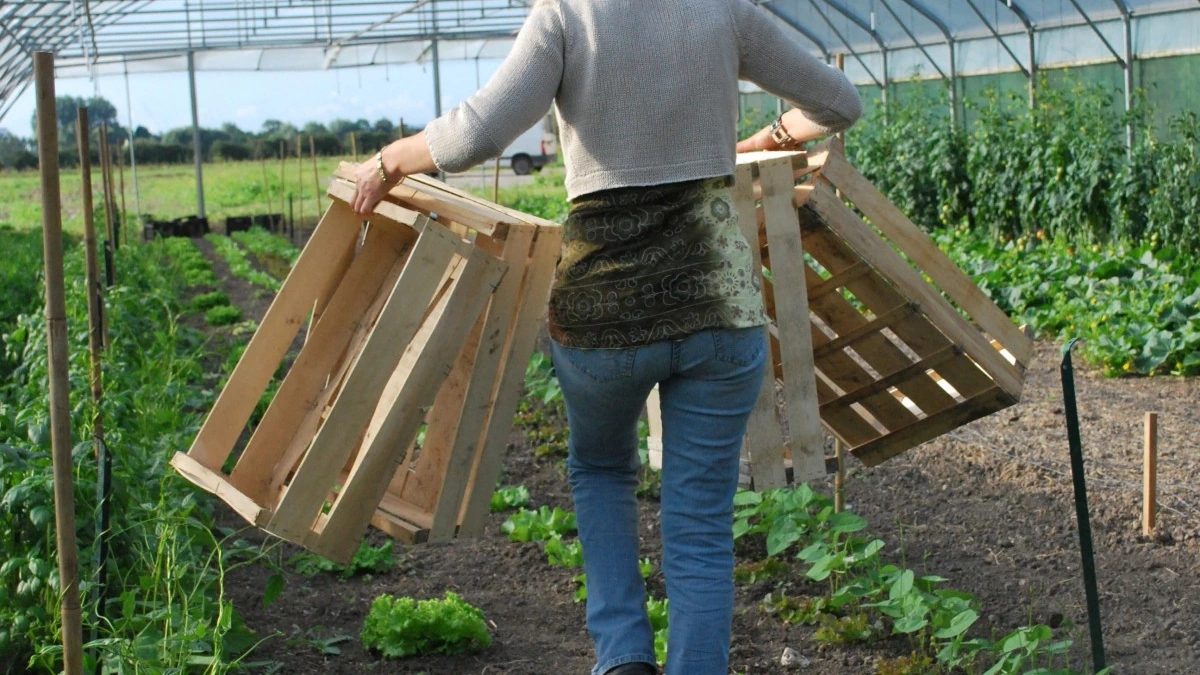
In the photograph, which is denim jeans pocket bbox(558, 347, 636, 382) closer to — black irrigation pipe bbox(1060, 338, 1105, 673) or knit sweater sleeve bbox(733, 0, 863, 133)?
knit sweater sleeve bbox(733, 0, 863, 133)

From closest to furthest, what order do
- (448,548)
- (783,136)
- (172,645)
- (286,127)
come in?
(172,645) < (783,136) < (448,548) < (286,127)

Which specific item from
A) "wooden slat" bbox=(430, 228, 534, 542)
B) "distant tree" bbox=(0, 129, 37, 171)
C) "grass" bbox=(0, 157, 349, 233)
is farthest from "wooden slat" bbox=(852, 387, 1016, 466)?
"distant tree" bbox=(0, 129, 37, 171)

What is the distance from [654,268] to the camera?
228 centimetres

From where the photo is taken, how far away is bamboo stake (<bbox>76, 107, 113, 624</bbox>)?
2.71 meters

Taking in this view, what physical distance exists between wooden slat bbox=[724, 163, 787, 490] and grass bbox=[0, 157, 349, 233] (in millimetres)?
19637

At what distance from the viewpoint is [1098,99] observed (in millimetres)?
9820

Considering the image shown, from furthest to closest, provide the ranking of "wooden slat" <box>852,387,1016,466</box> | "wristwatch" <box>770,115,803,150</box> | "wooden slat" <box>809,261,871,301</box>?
"wooden slat" <box>852,387,1016,466</box> → "wooden slat" <box>809,261,871,301</box> → "wristwatch" <box>770,115,803,150</box>

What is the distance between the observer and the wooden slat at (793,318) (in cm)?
288

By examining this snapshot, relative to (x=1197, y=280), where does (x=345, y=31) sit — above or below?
above

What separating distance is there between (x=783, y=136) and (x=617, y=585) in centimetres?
111

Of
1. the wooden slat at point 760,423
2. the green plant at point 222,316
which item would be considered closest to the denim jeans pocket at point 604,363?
the wooden slat at point 760,423

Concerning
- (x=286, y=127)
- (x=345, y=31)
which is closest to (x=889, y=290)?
(x=345, y=31)

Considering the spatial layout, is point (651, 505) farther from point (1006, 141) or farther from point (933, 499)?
point (1006, 141)

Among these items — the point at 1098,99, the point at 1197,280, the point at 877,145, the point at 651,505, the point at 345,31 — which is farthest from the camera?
the point at 345,31
